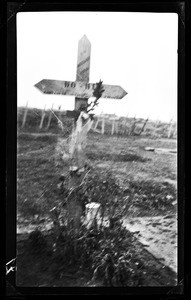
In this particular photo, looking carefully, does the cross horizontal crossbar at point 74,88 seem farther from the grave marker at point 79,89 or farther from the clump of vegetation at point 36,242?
the clump of vegetation at point 36,242

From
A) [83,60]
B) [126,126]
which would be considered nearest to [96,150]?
[126,126]

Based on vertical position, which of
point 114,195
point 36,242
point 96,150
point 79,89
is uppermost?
point 79,89

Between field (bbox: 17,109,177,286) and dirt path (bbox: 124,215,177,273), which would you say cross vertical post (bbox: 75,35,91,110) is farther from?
dirt path (bbox: 124,215,177,273)

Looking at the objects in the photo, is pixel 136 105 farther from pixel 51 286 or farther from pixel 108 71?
pixel 51 286

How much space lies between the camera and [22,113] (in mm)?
829

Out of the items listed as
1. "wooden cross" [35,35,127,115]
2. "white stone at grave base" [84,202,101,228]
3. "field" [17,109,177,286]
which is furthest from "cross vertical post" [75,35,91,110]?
"white stone at grave base" [84,202,101,228]

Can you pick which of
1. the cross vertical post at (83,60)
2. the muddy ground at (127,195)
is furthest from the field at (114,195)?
the cross vertical post at (83,60)

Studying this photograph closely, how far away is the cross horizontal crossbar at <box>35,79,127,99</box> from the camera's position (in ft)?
2.71

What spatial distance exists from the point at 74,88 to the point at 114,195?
259 mm

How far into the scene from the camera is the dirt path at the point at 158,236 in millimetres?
834

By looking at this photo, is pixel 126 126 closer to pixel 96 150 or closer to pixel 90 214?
pixel 96 150

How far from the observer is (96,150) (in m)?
0.84
